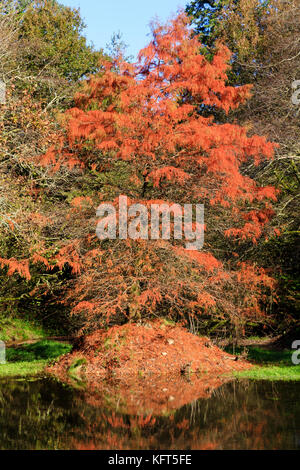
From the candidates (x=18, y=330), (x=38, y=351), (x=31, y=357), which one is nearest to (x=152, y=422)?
(x=31, y=357)

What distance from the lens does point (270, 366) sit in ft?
45.3

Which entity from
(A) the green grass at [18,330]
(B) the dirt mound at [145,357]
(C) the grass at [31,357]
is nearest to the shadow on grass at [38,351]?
(C) the grass at [31,357]

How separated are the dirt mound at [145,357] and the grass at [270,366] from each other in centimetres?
58

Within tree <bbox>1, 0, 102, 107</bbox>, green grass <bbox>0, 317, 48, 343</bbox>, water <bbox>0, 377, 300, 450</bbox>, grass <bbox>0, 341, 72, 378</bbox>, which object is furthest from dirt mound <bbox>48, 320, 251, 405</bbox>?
tree <bbox>1, 0, 102, 107</bbox>

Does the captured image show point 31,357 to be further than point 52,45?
No

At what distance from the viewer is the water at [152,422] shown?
21.9 ft

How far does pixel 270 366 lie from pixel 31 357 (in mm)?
7392

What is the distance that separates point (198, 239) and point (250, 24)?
1416 cm

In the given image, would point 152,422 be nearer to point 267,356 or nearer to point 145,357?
point 145,357

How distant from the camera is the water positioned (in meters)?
6.66

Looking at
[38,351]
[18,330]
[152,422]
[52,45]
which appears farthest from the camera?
[52,45]

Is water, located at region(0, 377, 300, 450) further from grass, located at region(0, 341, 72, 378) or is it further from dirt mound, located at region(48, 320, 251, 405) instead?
grass, located at region(0, 341, 72, 378)

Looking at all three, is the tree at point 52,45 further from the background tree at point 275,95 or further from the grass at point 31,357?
the grass at point 31,357
